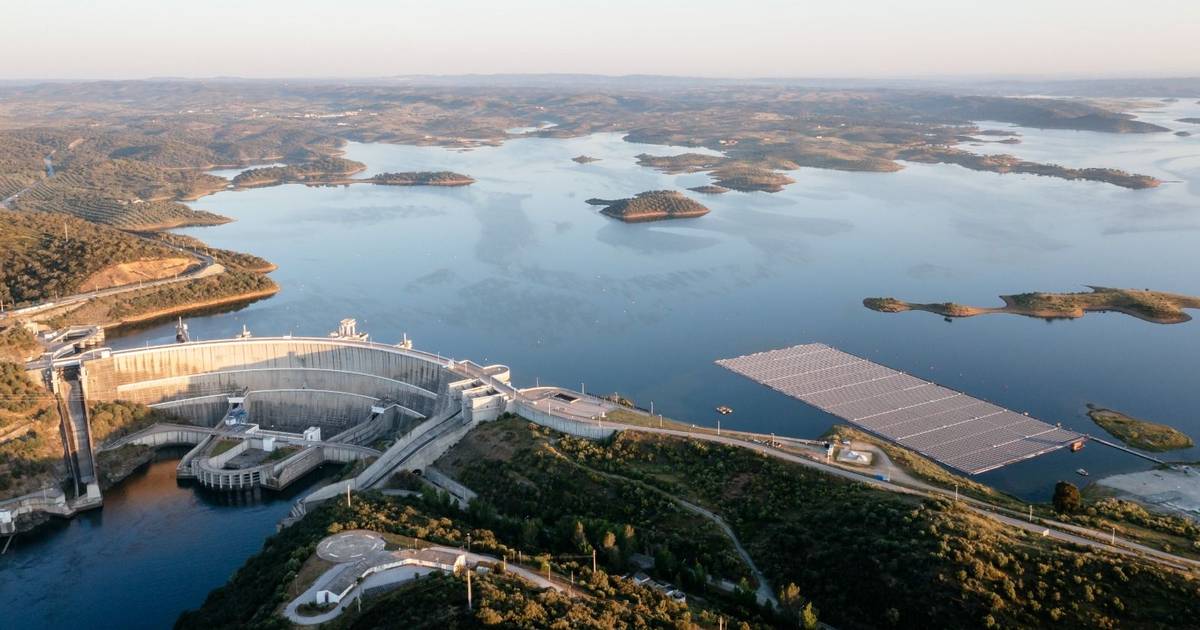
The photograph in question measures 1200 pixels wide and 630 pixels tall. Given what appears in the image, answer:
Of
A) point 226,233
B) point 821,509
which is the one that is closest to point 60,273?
point 226,233

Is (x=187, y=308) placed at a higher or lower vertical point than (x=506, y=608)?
lower

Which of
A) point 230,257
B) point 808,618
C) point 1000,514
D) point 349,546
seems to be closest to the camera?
point 808,618

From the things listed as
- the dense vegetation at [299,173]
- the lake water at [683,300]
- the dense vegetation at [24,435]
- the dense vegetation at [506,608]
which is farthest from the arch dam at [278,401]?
the dense vegetation at [299,173]

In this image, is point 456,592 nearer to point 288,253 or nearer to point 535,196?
point 288,253

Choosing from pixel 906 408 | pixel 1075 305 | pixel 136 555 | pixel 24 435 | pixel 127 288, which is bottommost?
pixel 136 555

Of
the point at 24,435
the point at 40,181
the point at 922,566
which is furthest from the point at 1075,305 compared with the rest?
the point at 40,181

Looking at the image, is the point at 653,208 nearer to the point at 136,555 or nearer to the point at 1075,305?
the point at 1075,305

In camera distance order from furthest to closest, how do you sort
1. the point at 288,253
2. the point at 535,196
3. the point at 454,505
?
the point at 535,196 < the point at 288,253 < the point at 454,505
